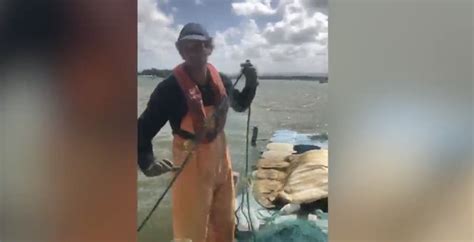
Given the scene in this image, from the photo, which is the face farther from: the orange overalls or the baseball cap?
the orange overalls

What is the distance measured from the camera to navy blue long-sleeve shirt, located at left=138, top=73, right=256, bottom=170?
157 cm

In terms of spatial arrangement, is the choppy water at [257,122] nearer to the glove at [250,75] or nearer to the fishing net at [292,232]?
the glove at [250,75]

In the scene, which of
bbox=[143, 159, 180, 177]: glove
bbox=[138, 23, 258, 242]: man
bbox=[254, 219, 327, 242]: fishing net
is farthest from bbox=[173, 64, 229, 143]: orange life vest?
bbox=[254, 219, 327, 242]: fishing net

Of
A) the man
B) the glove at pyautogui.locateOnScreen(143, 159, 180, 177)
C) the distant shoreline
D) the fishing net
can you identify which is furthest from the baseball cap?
the fishing net

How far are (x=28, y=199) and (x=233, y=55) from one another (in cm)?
73

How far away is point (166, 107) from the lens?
158 cm

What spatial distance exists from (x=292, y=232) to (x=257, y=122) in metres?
0.33

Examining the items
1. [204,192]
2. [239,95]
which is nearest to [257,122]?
[239,95]

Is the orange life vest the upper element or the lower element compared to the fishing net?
upper

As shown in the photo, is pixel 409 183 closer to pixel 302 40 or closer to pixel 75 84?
pixel 302 40

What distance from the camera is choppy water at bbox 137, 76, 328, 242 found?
153cm

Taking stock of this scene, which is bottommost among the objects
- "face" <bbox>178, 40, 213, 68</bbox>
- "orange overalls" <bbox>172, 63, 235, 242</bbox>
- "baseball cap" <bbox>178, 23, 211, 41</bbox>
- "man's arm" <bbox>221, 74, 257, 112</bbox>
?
"orange overalls" <bbox>172, 63, 235, 242</bbox>

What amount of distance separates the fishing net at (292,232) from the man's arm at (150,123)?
0.39 metres

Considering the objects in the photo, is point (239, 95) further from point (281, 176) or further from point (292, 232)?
point (292, 232)
